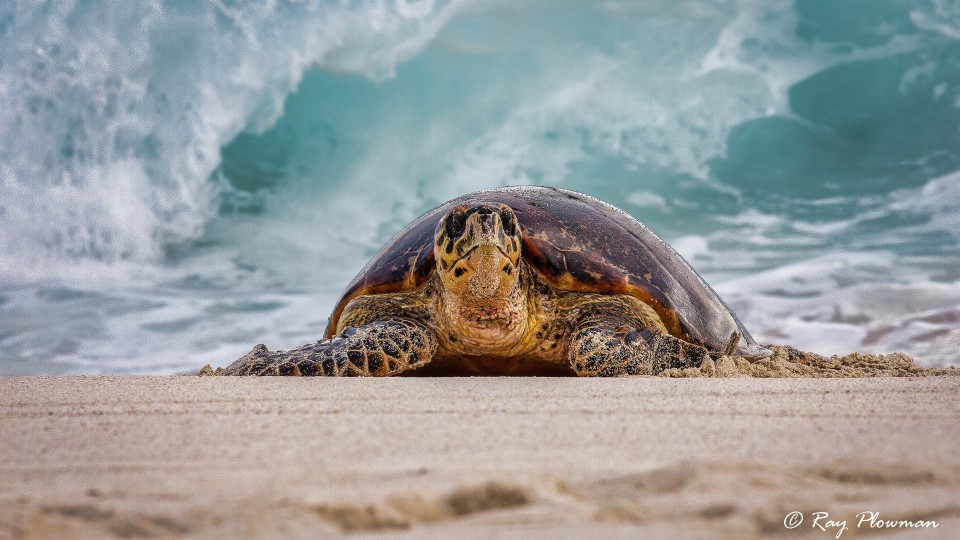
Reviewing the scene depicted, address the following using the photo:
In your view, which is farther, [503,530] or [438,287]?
[438,287]

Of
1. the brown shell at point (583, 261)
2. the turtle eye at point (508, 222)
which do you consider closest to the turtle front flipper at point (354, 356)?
the brown shell at point (583, 261)

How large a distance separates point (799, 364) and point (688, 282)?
0.86 metres

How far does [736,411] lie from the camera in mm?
2453

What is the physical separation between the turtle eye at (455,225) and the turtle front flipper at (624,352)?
0.82 m

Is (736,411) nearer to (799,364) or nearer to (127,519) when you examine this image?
(127,519)

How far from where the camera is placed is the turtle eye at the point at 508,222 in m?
4.06

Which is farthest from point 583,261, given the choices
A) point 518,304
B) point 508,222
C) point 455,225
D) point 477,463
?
point 477,463

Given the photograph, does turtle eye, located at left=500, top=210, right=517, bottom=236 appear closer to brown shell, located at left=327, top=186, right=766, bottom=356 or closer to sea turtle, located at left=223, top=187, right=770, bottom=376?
sea turtle, located at left=223, top=187, right=770, bottom=376

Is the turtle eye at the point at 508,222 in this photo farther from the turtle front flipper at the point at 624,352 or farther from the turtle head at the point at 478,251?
the turtle front flipper at the point at 624,352

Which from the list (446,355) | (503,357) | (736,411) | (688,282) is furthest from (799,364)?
(736,411)

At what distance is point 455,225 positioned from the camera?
398 cm

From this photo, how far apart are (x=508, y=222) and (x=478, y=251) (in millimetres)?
316

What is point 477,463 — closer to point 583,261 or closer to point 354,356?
point 354,356

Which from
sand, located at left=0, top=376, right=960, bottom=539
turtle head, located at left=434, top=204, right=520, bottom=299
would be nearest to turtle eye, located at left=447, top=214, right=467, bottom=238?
turtle head, located at left=434, top=204, right=520, bottom=299
